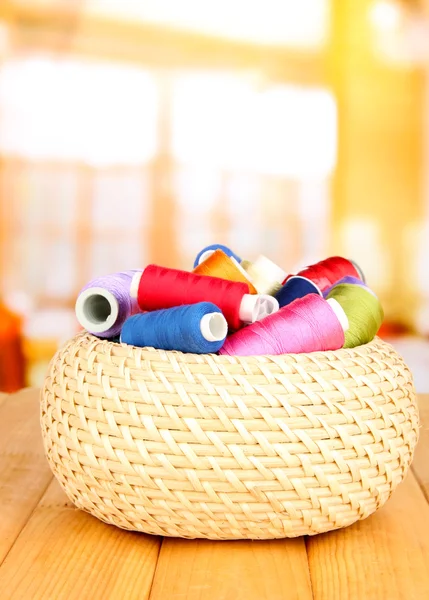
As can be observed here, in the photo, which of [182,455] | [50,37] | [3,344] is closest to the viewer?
[182,455]

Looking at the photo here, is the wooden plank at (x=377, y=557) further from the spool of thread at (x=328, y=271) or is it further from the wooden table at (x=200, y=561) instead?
the spool of thread at (x=328, y=271)

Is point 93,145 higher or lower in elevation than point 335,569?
higher

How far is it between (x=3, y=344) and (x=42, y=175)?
1036 mm

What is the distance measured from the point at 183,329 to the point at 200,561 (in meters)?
0.27

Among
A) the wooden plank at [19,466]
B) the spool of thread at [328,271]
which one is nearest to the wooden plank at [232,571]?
the wooden plank at [19,466]

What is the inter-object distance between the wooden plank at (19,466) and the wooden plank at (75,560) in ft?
0.07

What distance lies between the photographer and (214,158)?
14.5 ft

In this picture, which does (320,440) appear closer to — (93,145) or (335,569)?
A: (335,569)

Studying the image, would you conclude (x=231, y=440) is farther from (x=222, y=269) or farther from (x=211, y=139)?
(x=211, y=139)

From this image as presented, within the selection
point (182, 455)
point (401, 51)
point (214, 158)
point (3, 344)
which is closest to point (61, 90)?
point (214, 158)

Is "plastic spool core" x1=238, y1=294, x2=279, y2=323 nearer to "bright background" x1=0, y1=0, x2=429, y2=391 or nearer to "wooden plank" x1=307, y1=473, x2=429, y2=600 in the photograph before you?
"wooden plank" x1=307, y1=473, x2=429, y2=600

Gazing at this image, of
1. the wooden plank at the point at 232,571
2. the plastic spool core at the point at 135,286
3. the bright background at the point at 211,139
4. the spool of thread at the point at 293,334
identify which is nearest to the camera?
the wooden plank at the point at 232,571

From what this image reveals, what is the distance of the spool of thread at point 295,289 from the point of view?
→ 1070 mm

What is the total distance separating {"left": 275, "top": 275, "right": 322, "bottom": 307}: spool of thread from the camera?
1.07m
